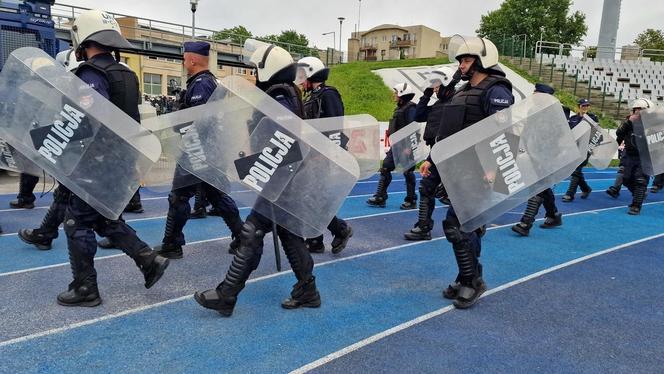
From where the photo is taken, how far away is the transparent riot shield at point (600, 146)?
938 cm

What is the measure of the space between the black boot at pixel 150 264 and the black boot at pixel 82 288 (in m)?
0.32

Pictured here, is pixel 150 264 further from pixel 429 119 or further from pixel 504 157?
pixel 429 119

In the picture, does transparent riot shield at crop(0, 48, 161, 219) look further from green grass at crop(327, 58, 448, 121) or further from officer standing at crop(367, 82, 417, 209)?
green grass at crop(327, 58, 448, 121)

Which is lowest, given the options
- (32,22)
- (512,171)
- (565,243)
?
(565,243)

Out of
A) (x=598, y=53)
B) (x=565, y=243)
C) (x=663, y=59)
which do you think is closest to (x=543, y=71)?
(x=598, y=53)

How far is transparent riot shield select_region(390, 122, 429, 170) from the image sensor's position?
7.56 meters

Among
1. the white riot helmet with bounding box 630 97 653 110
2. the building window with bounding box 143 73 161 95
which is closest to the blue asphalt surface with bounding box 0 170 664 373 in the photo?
the white riot helmet with bounding box 630 97 653 110

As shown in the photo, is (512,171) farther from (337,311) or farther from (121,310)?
(121,310)

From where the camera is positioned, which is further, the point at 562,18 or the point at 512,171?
the point at 562,18

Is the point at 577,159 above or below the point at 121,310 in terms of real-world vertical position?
above

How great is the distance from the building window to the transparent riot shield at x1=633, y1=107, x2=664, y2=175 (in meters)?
48.9

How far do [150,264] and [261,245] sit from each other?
86 cm

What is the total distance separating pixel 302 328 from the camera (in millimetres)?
3352

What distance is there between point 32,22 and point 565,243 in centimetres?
973
